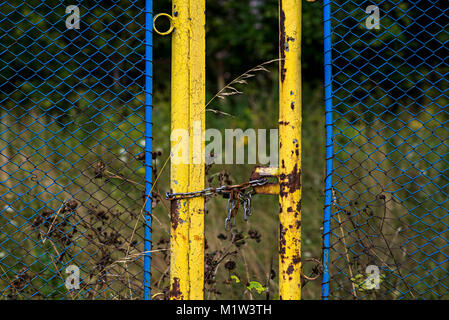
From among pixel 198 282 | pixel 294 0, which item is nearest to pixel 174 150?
pixel 198 282

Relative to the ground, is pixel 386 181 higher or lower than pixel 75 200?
higher

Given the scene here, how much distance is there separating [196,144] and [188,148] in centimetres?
4

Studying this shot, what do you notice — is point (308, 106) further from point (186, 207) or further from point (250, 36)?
point (186, 207)

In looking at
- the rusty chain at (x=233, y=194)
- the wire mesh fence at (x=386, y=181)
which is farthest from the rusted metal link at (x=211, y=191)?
the wire mesh fence at (x=386, y=181)

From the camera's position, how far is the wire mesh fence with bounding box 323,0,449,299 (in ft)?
6.21

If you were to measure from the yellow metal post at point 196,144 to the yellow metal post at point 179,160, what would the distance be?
0.02 metres

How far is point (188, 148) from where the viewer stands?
5.36 ft

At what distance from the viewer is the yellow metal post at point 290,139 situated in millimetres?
1582

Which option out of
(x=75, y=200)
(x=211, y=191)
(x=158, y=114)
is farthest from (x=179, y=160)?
(x=158, y=114)

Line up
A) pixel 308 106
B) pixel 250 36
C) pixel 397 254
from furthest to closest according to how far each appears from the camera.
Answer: pixel 250 36 < pixel 308 106 < pixel 397 254

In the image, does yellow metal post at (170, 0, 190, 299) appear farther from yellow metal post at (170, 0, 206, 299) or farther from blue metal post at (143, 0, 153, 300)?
blue metal post at (143, 0, 153, 300)

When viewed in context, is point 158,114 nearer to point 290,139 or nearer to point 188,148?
point 188,148

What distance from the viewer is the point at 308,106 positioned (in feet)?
16.2

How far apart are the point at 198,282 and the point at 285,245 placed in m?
0.38
